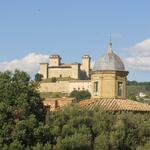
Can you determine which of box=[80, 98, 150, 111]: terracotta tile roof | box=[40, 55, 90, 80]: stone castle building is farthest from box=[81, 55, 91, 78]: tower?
box=[80, 98, 150, 111]: terracotta tile roof

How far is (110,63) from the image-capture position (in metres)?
45.8

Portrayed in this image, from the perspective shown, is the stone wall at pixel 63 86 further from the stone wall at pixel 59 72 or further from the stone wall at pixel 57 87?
the stone wall at pixel 59 72

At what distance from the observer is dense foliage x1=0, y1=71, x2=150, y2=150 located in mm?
29734

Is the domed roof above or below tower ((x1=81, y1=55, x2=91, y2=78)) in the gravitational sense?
below

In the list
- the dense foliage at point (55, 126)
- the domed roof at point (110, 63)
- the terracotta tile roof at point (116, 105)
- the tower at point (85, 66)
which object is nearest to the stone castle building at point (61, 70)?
the tower at point (85, 66)

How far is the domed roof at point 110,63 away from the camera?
45.7 meters

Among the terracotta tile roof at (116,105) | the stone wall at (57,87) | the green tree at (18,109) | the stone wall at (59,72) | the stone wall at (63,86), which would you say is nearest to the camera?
the green tree at (18,109)

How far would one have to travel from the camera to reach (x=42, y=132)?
98.5 feet

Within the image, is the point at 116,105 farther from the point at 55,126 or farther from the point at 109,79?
the point at 55,126

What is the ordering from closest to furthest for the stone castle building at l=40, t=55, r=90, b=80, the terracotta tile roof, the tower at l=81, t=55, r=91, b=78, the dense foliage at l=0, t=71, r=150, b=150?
the dense foliage at l=0, t=71, r=150, b=150
the terracotta tile roof
the stone castle building at l=40, t=55, r=90, b=80
the tower at l=81, t=55, r=91, b=78

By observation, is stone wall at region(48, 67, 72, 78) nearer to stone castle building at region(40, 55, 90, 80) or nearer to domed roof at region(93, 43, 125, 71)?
stone castle building at region(40, 55, 90, 80)

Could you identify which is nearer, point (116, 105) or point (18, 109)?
point (18, 109)

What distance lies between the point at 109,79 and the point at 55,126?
1343 cm

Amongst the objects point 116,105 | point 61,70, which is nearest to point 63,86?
point 61,70
